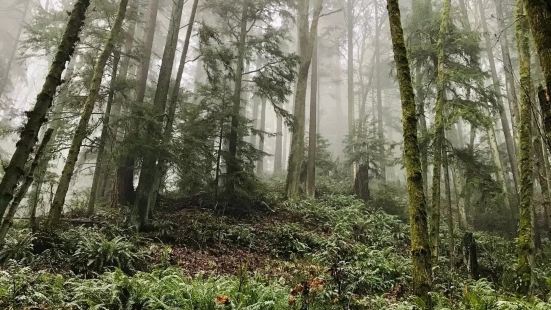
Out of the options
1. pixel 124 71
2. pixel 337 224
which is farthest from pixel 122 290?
pixel 124 71

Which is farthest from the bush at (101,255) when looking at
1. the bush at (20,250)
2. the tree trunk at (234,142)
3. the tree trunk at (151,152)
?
the tree trunk at (234,142)

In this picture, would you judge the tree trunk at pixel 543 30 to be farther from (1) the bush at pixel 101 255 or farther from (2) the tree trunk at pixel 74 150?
(2) the tree trunk at pixel 74 150

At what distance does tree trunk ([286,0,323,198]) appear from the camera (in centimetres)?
1648

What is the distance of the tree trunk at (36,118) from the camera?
2510 millimetres

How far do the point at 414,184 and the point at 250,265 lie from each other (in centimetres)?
520

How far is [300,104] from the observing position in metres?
17.4

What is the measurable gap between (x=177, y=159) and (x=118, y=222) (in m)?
2.36

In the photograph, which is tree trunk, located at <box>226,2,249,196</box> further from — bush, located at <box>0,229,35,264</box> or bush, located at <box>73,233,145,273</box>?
bush, located at <box>0,229,35,264</box>

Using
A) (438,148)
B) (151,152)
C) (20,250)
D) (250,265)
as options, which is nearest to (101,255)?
(20,250)

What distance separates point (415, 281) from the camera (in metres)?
5.63

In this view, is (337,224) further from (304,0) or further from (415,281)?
(304,0)

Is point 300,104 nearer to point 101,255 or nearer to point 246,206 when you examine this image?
point 246,206

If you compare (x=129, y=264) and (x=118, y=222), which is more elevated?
(x=118, y=222)

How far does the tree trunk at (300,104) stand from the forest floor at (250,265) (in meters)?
1.35
